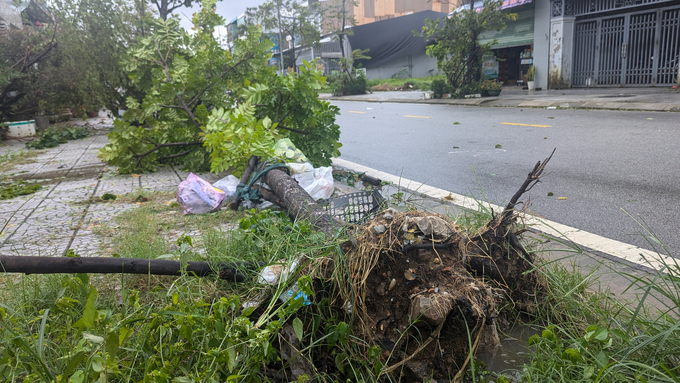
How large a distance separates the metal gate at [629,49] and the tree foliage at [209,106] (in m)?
15.4

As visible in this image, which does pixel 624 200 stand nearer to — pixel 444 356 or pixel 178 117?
pixel 444 356

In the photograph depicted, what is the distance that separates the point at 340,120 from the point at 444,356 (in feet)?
40.9

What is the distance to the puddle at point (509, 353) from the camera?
6.73ft

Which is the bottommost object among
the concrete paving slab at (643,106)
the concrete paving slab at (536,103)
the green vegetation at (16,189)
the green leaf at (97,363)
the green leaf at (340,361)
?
the green leaf at (340,361)

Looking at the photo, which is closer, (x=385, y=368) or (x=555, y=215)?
(x=385, y=368)

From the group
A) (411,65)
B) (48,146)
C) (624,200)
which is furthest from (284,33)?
(624,200)

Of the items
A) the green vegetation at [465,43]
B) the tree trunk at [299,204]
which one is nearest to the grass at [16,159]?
the tree trunk at [299,204]

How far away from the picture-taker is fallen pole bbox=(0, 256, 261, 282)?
192 centimetres

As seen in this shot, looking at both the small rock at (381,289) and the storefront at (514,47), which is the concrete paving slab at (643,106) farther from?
the small rock at (381,289)

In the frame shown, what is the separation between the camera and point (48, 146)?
10156 millimetres

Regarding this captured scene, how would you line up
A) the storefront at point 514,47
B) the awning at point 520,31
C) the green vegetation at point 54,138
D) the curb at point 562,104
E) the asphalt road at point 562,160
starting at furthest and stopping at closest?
the storefront at point 514,47 → the awning at point 520,31 → the curb at point 562,104 → the green vegetation at point 54,138 → the asphalt road at point 562,160

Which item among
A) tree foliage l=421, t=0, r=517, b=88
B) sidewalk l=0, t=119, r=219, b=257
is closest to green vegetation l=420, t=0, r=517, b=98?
tree foliage l=421, t=0, r=517, b=88

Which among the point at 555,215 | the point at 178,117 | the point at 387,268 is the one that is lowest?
the point at 555,215

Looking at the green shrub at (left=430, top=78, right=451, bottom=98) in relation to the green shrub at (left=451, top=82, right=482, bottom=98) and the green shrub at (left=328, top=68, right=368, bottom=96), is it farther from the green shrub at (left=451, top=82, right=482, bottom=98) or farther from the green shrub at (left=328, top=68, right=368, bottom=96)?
the green shrub at (left=328, top=68, right=368, bottom=96)
